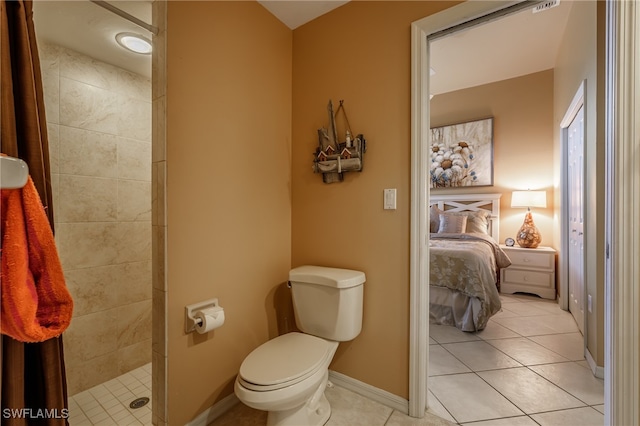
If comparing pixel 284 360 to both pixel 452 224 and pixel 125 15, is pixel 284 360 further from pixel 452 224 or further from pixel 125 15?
pixel 452 224

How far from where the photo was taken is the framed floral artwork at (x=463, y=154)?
13.5 ft

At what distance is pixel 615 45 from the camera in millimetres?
1046

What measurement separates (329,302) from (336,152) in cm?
95

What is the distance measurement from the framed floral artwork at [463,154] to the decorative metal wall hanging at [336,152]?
3.27 m

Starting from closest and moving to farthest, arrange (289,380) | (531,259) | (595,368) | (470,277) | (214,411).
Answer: (289,380) → (214,411) → (595,368) → (470,277) → (531,259)

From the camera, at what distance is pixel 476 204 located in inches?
165

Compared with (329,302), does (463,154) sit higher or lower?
higher

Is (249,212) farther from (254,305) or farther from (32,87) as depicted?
(32,87)

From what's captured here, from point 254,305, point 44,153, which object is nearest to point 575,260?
point 254,305

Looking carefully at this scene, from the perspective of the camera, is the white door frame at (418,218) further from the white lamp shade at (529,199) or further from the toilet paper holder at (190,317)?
the white lamp shade at (529,199)

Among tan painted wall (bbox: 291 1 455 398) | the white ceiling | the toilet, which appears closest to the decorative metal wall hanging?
tan painted wall (bbox: 291 1 455 398)

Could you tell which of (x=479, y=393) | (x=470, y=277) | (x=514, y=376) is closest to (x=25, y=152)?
(x=479, y=393)

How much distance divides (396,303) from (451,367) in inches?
35.8

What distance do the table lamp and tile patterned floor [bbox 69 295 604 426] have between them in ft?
4.86
